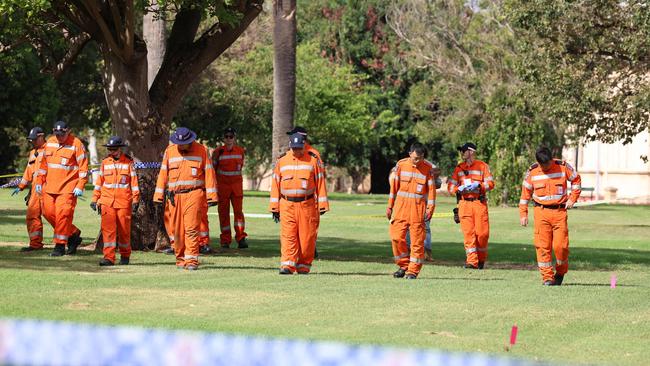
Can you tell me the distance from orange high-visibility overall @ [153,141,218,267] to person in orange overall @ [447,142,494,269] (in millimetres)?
4858

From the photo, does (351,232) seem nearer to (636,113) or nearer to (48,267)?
(636,113)

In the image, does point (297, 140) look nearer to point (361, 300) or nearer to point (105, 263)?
point (105, 263)

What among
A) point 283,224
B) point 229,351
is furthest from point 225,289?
point 229,351

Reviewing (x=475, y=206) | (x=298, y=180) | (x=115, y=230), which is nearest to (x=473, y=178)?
(x=475, y=206)

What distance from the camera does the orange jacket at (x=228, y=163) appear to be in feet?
79.7

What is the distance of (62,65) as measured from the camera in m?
23.0

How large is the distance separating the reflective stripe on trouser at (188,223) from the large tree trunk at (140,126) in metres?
4.16

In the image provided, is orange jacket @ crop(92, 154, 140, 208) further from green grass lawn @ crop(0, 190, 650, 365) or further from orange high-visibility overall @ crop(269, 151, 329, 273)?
orange high-visibility overall @ crop(269, 151, 329, 273)

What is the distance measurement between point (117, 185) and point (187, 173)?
1.32 metres

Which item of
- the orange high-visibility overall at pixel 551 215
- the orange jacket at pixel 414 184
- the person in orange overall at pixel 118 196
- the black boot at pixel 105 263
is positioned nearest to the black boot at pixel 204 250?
the person in orange overall at pixel 118 196

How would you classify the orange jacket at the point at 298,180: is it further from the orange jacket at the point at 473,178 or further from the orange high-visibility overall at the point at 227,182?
the orange high-visibility overall at the point at 227,182

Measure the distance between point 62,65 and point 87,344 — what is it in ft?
60.7

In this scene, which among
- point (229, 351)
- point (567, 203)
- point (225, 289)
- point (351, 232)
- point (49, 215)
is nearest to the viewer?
point (229, 351)

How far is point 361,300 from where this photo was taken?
14.6 m
